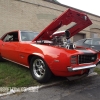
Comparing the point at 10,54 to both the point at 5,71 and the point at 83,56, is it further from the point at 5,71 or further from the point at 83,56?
the point at 83,56

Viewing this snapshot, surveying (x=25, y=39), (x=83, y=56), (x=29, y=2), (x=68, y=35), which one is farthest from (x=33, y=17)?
(x=83, y=56)

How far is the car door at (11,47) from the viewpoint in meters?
4.28

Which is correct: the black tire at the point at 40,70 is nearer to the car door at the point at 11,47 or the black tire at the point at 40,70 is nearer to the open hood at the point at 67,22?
the open hood at the point at 67,22

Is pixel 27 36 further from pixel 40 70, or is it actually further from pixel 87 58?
pixel 87 58

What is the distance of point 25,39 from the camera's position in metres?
4.41

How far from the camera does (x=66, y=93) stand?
116 inches

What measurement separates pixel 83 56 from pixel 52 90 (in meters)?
1.11

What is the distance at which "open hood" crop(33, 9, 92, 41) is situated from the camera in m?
3.26

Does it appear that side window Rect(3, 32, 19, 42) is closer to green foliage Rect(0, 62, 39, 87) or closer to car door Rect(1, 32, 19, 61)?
car door Rect(1, 32, 19, 61)

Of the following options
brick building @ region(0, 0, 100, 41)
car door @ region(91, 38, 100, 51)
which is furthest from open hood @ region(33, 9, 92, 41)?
brick building @ region(0, 0, 100, 41)

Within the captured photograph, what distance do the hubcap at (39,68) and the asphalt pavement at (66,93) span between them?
452 millimetres

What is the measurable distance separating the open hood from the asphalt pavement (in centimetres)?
145

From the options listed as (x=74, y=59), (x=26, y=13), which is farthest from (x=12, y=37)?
(x=26, y=13)

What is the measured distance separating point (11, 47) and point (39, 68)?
151cm
